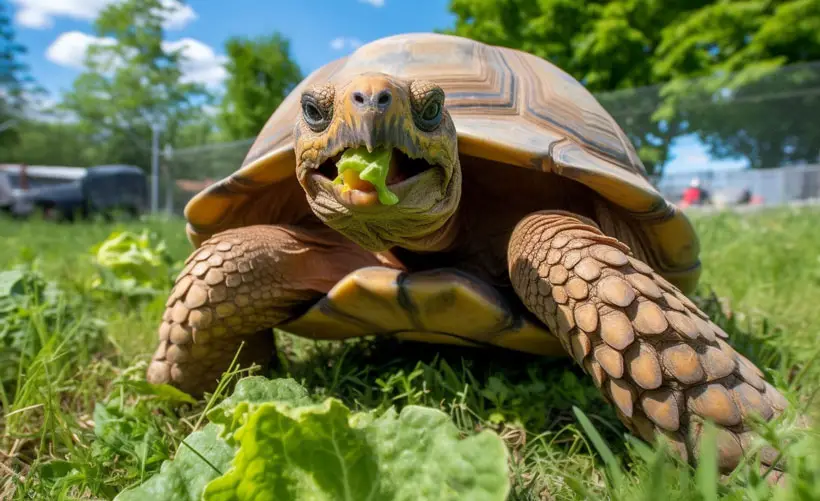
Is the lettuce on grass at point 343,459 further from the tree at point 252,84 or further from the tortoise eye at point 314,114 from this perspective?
the tree at point 252,84

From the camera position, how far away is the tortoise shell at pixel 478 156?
1485mm

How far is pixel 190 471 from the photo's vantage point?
0.89 meters

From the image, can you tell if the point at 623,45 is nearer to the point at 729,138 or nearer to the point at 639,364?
the point at 729,138

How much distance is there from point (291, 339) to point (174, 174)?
1479 cm

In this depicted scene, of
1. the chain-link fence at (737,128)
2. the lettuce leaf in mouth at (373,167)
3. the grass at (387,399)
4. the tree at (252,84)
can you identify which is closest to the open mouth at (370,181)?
the lettuce leaf in mouth at (373,167)

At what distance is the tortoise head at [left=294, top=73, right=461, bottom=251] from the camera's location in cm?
112

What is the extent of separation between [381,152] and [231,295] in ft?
2.31

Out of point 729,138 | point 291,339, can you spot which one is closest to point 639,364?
point 291,339

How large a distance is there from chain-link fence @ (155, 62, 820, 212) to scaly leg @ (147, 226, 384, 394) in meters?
10.7

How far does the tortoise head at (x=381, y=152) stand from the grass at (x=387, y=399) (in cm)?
48

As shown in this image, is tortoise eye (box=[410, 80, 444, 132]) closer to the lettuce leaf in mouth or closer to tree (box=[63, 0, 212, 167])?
the lettuce leaf in mouth

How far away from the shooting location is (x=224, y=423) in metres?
0.87

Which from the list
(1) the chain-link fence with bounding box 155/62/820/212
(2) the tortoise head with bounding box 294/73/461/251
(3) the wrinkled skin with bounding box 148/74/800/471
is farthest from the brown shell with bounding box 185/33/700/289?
(1) the chain-link fence with bounding box 155/62/820/212

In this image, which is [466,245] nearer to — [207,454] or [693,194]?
[207,454]
